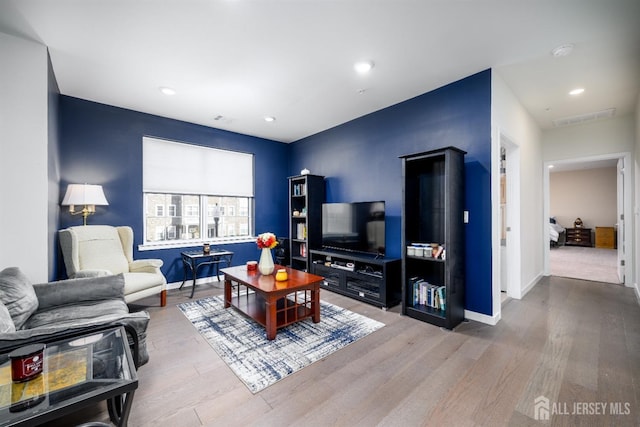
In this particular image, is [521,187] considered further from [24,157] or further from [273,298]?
[24,157]

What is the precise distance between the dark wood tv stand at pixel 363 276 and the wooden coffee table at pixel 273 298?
87 cm

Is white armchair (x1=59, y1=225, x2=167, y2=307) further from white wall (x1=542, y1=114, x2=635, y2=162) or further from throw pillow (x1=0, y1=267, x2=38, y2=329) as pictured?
white wall (x1=542, y1=114, x2=635, y2=162)

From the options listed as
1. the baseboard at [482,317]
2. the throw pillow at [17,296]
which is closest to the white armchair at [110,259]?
the throw pillow at [17,296]

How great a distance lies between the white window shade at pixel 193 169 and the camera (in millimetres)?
4004

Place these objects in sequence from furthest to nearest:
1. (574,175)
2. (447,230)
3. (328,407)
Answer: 1. (574,175)
2. (447,230)
3. (328,407)

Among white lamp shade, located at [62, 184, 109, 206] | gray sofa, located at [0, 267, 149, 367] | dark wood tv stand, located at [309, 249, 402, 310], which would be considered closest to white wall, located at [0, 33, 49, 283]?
gray sofa, located at [0, 267, 149, 367]

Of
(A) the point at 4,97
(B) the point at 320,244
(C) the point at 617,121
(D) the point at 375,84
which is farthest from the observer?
(B) the point at 320,244

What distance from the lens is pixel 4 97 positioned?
2.17 m

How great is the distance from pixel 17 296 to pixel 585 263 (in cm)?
874

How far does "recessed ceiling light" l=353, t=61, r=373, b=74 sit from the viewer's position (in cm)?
263

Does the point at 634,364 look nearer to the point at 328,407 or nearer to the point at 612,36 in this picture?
the point at 328,407

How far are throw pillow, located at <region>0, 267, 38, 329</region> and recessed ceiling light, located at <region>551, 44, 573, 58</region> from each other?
473 centimetres

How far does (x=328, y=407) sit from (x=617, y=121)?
568cm

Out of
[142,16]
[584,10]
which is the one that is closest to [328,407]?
[142,16]
